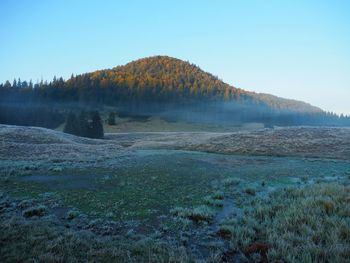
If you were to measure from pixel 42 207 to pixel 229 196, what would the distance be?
331 inches

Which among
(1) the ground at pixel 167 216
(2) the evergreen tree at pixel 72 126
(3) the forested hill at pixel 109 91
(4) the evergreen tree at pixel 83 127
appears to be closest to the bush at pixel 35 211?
(1) the ground at pixel 167 216

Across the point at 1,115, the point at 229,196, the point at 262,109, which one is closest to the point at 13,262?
the point at 229,196

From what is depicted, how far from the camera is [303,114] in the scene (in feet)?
481

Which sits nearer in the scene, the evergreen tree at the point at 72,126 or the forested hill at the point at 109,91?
the evergreen tree at the point at 72,126

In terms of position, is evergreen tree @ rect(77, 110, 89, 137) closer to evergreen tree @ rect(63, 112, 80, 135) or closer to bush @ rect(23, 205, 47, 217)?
evergreen tree @ rect(63, 112, 80, 135)

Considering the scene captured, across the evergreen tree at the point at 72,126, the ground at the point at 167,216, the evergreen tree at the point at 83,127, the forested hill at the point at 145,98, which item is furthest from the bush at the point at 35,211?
the forested hill at the point at 145,98

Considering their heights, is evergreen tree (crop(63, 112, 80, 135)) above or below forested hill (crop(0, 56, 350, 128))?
below

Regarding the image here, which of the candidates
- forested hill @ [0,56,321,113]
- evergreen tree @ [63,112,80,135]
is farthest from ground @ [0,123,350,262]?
forested hill @ [0,56,321,113]

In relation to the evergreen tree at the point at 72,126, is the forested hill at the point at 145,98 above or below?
above

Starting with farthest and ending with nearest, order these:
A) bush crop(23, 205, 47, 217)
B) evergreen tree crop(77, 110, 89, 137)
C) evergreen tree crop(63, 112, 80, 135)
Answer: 1. evergreen tree crop(63, 112, 80, 135)
2. evergreen tree crop(77, 110, 89, 137)
3. bush crop(23, 205, 47, 217)

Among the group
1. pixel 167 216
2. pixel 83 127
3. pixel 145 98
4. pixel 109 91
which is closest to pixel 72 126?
pixel 83 127

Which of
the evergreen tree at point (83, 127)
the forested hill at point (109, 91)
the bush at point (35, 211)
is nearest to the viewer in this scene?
the bush at point (35, 211)

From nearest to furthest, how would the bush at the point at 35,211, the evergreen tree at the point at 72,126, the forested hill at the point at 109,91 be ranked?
the bush at the point at 35,211, the evergreen tree at the point at 72,126, the forested hill at the point at 109,91

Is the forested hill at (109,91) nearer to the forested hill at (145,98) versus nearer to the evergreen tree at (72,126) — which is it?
the forested hill at (145,98)
